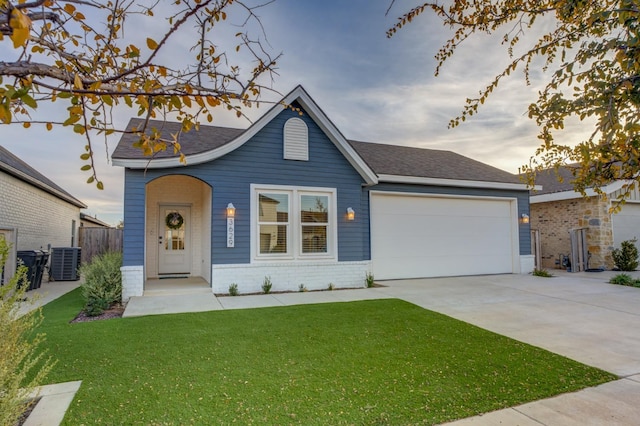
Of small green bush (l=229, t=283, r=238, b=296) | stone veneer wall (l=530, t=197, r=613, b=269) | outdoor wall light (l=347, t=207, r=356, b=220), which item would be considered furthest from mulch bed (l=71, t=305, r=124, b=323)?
stone veneer wall (l=530, t=197, r=613, b=269)

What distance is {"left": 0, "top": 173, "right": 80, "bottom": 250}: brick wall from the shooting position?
10430mm

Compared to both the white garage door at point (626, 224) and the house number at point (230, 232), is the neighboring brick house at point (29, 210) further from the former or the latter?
the white garage door at point (626, 224)

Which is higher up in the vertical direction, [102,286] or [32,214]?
[32,214]

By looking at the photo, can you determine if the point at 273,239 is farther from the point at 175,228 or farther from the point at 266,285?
the point at 175,228

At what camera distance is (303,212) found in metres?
9.58

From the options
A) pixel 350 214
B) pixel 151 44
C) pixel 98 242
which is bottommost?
pixel 98 242

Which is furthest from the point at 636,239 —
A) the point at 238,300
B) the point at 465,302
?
the point at 238,300

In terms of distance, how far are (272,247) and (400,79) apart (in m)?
5.28

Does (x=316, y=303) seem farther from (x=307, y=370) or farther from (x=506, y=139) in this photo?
(x=506, y=139)

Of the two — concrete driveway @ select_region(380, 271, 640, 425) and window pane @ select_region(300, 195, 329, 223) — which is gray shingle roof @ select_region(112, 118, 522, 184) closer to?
window pane @ select_region(300, 195, 329, 223)

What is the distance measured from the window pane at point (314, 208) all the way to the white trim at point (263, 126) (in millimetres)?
1282

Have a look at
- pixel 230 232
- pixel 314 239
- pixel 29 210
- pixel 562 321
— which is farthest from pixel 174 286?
pixel 562 321

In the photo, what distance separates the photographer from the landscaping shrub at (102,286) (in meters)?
6.95

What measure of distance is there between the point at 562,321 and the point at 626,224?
1123 cm
